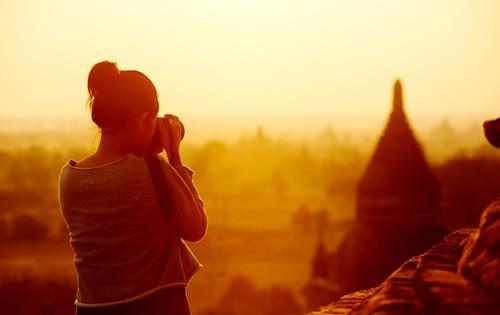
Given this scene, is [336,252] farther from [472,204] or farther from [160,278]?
[160,278]

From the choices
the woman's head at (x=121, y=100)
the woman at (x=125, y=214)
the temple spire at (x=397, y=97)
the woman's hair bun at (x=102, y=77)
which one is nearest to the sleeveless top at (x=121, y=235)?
the woman at (x=125, y=214)

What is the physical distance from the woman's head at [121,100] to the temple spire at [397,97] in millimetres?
32477

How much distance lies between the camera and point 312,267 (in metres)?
37.6

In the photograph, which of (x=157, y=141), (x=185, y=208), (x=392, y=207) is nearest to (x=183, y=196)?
(x=185, y=208)

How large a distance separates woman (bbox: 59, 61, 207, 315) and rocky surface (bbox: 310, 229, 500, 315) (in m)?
0.79

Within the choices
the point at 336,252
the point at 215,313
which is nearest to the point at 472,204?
the point at 336,252

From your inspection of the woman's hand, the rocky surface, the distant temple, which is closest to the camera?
the woman's hand

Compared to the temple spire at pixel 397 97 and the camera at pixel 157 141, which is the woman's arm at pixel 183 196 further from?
the temple spire at pixel 397 97

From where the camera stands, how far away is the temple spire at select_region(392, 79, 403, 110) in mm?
34750

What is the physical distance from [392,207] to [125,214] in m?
32.6

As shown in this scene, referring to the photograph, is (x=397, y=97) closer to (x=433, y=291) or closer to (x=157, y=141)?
(x=157, y=141)

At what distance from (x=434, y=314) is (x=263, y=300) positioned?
4163 cm

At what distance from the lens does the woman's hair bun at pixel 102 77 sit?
307 cm

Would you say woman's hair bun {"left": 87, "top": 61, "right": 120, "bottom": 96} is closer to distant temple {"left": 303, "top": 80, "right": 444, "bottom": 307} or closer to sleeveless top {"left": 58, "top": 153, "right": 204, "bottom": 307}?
sleeveless top {"left": 58, "top": 153, "right": 204, "bottom": 307}
